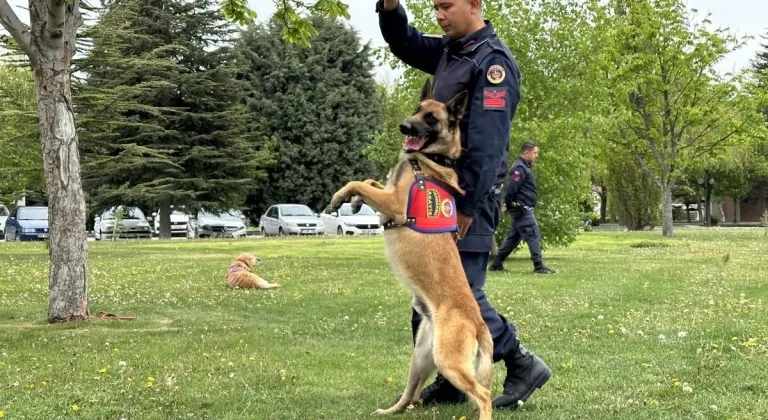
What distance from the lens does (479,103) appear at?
400cm

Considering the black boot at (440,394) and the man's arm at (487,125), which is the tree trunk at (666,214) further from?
the man's arm at (487,125)

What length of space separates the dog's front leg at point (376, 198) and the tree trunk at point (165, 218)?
1225 inches

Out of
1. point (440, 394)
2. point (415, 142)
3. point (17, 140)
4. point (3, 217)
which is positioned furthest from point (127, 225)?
point (415, 142)

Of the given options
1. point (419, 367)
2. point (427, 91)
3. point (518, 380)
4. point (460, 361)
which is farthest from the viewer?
point (518, 380)

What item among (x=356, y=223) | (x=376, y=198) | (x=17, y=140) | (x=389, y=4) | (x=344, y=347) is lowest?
(x=344, y=347)

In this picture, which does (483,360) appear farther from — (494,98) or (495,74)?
(495,74)

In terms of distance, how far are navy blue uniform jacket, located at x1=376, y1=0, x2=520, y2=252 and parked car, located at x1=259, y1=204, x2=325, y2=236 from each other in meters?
28.8

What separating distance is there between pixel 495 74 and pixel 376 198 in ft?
3.21

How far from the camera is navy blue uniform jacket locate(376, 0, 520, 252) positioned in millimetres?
3984

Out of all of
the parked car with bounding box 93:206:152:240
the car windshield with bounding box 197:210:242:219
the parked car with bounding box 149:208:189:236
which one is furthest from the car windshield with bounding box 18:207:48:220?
the car windshield with bounding box 197:210:242:219

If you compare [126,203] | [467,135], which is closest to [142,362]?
[467,135]

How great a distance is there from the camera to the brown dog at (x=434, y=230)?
13.0 ft

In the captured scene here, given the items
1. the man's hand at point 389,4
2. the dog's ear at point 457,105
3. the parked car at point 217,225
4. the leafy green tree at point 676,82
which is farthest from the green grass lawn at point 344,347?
the parked car at point 217,225

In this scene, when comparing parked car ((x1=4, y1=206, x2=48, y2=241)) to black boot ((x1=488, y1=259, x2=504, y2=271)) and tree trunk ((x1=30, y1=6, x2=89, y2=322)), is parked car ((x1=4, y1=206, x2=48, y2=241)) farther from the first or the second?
tree trunk ((x1=30, y1=6, x2=89, y2=322))
